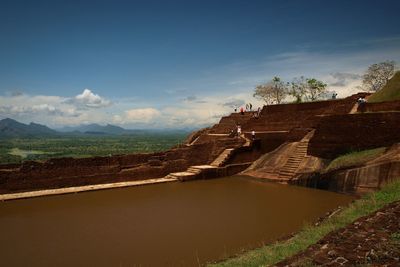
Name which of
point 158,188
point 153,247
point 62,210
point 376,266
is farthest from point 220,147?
point 376,266

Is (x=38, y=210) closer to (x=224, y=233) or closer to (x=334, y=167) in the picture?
(x=224, y=233)

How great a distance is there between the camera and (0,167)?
39.3ft

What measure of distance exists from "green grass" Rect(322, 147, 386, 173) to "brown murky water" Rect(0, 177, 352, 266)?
109 cm

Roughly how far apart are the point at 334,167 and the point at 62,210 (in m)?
8.75

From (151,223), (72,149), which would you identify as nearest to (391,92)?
(151,223)

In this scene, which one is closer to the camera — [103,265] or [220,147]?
[103,265]

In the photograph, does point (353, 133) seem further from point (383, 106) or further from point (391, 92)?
point (391, 92)

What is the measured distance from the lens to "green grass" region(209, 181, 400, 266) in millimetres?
4707

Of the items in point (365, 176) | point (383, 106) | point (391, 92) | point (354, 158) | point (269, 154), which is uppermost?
point (391, 92)

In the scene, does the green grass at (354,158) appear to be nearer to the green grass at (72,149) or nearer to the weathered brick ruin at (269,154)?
the weathered brick ruin at (269,154)

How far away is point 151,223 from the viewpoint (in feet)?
27.5

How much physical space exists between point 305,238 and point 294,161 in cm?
869

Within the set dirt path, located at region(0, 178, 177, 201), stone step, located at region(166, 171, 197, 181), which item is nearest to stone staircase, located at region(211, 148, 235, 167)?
stone step, located at region(166, 171, 197, 181)

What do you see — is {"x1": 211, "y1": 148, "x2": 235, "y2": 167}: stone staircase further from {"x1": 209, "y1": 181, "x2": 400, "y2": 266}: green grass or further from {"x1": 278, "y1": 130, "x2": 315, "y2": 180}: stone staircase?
{"x1": 209, "y1": 181, "x2": 400, "y2": 266}: green grass
